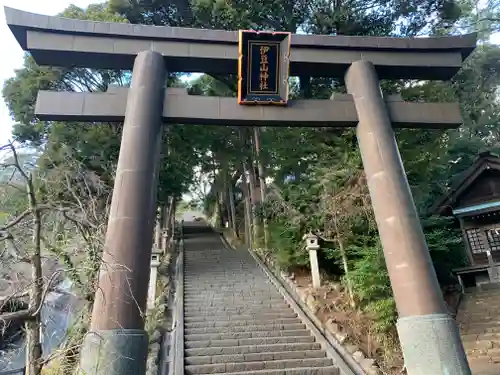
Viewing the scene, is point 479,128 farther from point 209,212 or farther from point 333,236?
Answer: point 209,212

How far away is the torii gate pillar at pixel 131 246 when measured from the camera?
4.25m

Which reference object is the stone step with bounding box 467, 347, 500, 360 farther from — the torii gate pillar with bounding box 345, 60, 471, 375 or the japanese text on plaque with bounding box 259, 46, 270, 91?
the japanese text on plaque with bounding box 259, 46, 270, 91

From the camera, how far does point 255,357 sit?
7.56 metres

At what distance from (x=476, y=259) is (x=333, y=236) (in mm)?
10314

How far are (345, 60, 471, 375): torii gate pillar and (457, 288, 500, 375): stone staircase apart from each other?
472 cm

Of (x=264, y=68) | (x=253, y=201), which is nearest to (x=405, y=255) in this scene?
(x=264, y=68)

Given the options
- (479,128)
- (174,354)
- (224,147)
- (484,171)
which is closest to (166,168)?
(224,147)

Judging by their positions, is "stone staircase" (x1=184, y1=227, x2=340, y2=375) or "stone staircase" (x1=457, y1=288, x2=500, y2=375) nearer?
"stone staircase" (x1=184, y1=227, x2=340, y2=375)

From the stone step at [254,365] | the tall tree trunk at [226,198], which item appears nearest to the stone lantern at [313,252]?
the stone step at [254,365]

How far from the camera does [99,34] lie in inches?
239

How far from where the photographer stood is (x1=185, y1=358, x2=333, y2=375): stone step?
7.09 meters

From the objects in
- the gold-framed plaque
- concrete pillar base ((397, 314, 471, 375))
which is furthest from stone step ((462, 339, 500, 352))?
the gold-framed plaque

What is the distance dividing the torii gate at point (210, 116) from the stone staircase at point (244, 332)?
3.05 metres

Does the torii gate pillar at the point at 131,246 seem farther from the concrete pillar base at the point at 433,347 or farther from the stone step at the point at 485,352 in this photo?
the stone step at the point at 485,352
